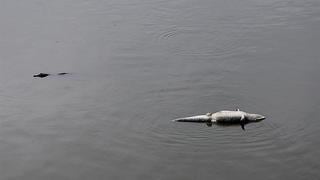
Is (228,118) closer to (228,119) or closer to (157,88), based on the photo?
(228,119)

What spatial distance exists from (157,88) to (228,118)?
292cm

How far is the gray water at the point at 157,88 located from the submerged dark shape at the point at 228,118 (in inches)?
5.4

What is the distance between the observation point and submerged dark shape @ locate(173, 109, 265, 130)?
42.0 feet

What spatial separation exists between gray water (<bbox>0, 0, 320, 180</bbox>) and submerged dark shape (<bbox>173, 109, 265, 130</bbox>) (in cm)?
14

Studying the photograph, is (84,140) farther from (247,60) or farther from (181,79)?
(247,60)

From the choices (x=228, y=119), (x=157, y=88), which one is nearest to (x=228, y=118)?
(x=228, y=119)

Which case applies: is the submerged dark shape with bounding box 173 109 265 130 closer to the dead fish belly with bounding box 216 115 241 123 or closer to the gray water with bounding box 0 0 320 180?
the dead fish belly with bounding box 216 115 241 123

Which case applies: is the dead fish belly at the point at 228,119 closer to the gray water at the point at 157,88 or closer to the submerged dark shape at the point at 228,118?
the submerged dark shape at the point at 228,118

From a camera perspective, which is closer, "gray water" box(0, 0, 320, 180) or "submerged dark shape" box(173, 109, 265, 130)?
"gray water" box(0, 0, 320, 180)

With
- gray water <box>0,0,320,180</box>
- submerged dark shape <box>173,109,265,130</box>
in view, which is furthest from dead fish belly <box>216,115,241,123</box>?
gray water <box>0,0,320,180</box>

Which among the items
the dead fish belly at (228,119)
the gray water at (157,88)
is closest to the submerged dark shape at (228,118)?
the dead fish belly at (228,119)

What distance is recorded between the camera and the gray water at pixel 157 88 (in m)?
11.9

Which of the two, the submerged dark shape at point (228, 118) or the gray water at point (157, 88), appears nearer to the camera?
the gray water at point (157, 88)

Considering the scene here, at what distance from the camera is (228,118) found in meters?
12.8
